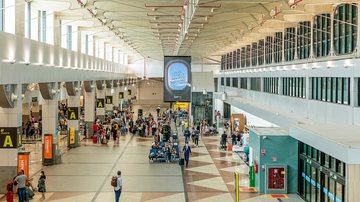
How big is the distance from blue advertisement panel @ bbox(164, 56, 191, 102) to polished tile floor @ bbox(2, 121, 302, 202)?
365cm

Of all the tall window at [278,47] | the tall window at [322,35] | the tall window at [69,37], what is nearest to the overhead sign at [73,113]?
the tall window at [69,37]

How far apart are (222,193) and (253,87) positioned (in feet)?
94.5

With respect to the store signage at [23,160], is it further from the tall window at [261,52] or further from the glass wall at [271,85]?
the tall window at [261,52]

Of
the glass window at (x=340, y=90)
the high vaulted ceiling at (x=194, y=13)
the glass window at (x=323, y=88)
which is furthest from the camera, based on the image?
the glass window at (x=323, y=88)

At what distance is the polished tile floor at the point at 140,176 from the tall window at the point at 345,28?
6.25m

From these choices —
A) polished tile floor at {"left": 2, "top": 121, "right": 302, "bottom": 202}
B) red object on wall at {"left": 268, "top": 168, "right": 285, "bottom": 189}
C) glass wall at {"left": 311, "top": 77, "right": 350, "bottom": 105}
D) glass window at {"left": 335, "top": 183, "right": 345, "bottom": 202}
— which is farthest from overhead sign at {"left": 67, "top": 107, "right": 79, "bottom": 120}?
glass window at {"left": 335, "top": 183, "right": 345, "bottom": 202}

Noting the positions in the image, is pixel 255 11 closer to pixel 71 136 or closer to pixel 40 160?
pixel 40 160

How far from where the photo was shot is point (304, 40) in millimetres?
28594

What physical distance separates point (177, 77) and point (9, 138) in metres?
9.15

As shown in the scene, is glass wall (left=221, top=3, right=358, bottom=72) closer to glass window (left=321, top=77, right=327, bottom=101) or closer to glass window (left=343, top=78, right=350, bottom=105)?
glass window (left=343, top=78, right=350, bottom=105)

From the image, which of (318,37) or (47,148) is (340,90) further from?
(47,148)

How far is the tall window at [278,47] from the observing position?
118ft

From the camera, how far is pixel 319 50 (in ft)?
82.9

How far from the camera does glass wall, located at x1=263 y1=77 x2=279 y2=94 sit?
116 ft
